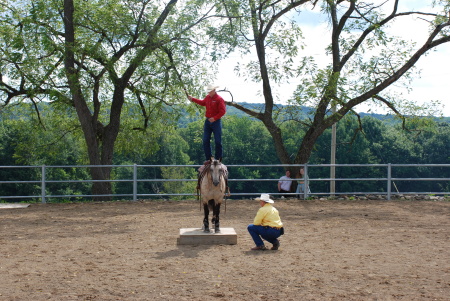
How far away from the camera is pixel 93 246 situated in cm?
909

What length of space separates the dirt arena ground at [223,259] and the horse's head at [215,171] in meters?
1.12

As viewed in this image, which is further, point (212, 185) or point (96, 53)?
point (96, 53)

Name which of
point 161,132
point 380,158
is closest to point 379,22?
point 161,132

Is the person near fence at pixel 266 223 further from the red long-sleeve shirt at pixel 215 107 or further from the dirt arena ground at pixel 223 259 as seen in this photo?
the red long-sleeve shirt at pixel 215 107

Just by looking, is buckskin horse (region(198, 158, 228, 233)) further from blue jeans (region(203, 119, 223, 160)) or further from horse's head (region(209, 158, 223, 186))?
blue jeans (region(203, 119, 223, 160))

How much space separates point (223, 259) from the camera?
7.88 meters

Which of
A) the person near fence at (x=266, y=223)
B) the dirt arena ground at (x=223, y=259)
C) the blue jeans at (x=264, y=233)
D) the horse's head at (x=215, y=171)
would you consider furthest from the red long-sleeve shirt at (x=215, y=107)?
the dirt arena ground at (x=223, y=259)

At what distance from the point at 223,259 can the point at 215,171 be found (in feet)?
5.91

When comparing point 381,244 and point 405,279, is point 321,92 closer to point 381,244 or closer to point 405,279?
point 381,244

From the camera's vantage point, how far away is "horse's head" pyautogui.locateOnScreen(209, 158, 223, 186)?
9070 millimetres

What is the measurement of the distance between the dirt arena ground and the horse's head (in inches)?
44.3

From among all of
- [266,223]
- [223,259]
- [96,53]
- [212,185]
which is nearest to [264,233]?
[266,223]

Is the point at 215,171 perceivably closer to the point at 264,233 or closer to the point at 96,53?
the point at 264,233

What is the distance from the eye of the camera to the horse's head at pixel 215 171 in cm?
907
